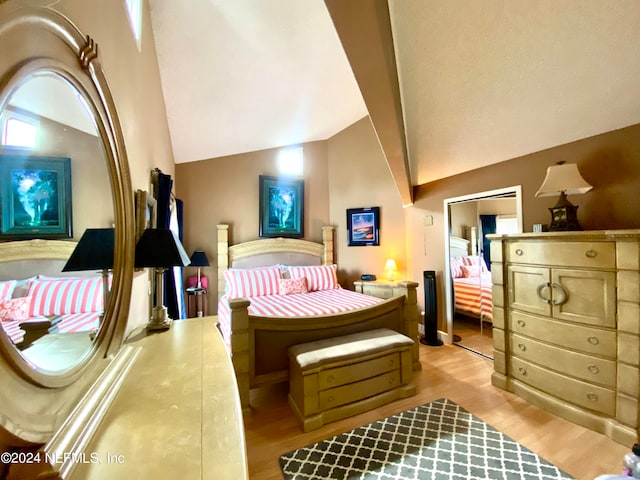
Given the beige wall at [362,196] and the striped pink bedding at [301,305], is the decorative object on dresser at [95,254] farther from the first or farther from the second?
the beige wall at [362,196]

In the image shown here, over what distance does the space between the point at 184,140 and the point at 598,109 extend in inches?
160

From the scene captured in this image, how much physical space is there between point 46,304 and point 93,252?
0.26 metres

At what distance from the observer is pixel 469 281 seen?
333 centimetres

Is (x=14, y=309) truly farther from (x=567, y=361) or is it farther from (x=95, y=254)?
(x=567, y=361)

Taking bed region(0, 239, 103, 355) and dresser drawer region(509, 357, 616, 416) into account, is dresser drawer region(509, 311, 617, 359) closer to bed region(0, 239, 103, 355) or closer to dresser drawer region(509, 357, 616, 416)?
dresser drawer region(509, 357, 616, 416)

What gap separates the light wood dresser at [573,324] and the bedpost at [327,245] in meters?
2.64

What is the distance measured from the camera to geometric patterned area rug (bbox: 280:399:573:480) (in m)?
1.56

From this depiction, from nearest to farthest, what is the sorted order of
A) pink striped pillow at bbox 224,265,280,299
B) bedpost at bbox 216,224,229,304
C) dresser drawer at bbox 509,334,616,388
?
dresser drawer at bbox 509,334,616,388 < pink striped pillow at bbox 224,265,280,299 < bedpost at bbox 216,224,229,304

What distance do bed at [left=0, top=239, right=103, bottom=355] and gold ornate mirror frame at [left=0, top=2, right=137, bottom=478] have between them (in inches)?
2.6

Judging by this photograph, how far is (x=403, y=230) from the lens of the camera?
4086 mm

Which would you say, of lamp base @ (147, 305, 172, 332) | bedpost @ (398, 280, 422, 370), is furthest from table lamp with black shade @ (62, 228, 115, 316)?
bedpost @ (398, 280, 422, 370)

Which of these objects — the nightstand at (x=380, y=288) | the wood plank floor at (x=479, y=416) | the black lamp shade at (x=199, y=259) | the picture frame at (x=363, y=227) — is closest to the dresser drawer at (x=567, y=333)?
the wood plank floor at (x=479, y=416)

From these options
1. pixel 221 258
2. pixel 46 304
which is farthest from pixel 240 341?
pixel 221 258

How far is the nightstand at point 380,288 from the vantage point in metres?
3.63
